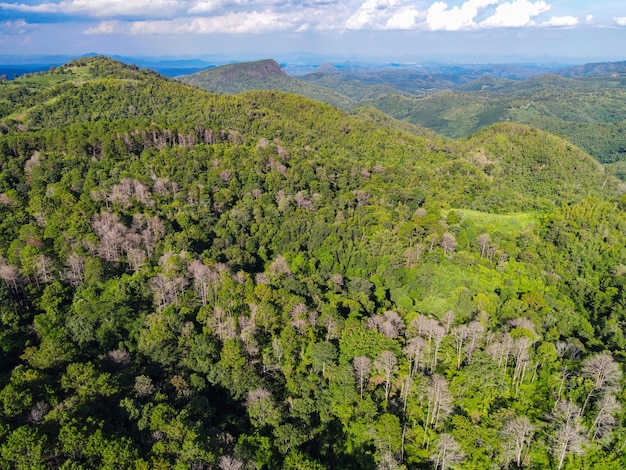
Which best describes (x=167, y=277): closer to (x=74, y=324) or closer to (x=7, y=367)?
(x=74, y=324)

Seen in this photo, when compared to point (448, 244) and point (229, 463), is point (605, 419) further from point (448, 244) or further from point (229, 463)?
point (448, 244)

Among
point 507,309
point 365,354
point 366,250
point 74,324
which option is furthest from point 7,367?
point 507,309

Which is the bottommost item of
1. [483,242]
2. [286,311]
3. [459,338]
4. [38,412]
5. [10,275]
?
[459,338]

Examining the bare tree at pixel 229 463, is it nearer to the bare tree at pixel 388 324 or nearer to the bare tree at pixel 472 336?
the bare tree at pixel 388 324

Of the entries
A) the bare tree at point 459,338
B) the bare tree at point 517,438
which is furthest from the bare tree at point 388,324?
the bare tree at point 517,438

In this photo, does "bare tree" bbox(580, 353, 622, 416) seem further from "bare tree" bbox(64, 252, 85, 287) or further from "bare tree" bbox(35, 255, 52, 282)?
"bare tree" bbox(35, 255, 52, 282)

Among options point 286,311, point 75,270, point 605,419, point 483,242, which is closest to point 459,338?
point 605,419
